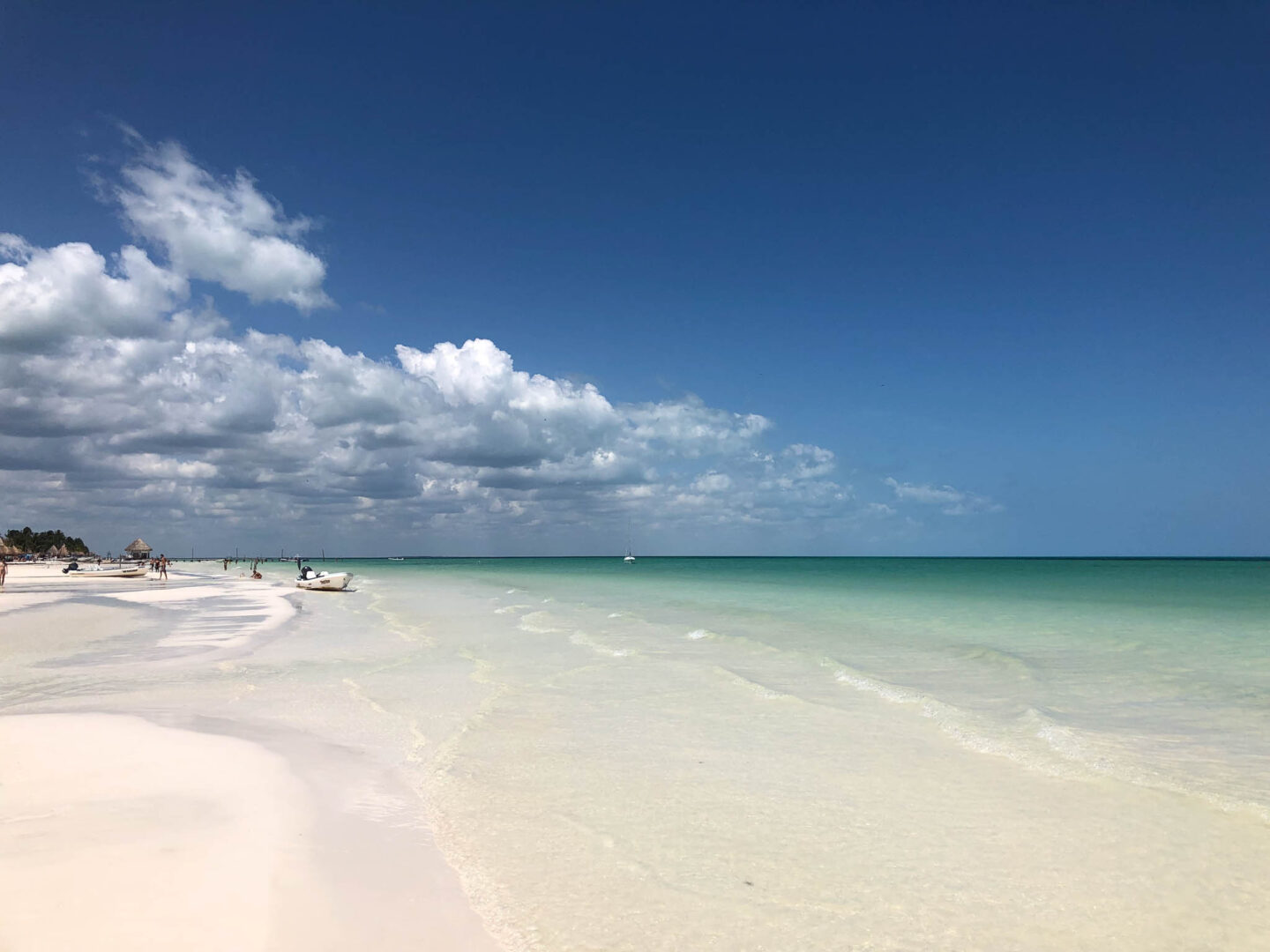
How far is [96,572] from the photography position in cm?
6425

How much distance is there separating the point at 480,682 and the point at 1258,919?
11962mm

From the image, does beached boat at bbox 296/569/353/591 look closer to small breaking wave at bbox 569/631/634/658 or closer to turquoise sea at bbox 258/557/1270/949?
small breaking wave at bbox 569/631/634/658

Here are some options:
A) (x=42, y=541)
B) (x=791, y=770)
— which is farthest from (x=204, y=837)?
(x=42, y=541)

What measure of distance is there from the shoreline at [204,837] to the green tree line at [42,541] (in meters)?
148

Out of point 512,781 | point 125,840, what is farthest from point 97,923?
point 512,781

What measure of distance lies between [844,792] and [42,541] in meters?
170

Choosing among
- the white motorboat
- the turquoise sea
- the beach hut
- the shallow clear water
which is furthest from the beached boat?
the beach hut

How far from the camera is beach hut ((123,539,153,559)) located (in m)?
102

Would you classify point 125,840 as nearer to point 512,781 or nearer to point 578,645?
point 512,781

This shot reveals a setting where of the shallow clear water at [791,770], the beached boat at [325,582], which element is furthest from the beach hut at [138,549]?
the shallow clear water at [791,770]

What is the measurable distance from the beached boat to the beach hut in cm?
6935

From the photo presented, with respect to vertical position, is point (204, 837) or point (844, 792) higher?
point (204, 837)

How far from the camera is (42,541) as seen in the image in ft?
438

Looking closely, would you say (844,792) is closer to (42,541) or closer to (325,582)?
(325,582)
